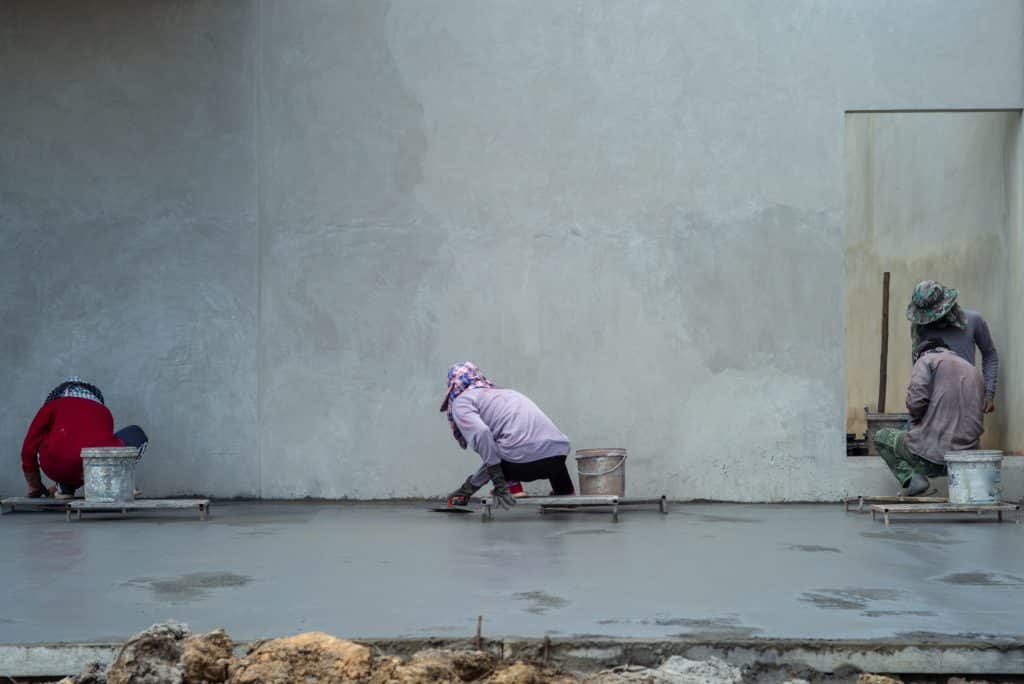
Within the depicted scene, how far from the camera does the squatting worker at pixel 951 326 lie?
8453mm

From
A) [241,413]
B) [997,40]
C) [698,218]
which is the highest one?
[997,40]

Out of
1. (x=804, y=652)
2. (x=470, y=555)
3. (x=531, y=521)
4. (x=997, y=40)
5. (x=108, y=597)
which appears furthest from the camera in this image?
(x=997, y=40)

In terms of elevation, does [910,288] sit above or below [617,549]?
above

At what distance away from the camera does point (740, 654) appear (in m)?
3.84

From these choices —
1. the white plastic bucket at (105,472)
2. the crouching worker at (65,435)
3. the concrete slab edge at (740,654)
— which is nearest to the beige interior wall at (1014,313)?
the concrete slab edge at (740,654)

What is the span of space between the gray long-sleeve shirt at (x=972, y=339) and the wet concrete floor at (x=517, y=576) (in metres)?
1.58

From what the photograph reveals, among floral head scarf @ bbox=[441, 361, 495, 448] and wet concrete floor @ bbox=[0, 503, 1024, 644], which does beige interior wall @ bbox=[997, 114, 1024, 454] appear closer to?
Answer: wet concrete floor @ bbox=[0, 503, 1024, 644]

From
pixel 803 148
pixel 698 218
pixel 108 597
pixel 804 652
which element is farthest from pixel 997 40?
pixel 108 597

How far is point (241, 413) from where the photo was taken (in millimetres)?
9312

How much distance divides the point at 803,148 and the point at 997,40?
64.6 inches

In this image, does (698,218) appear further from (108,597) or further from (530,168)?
(108,597)

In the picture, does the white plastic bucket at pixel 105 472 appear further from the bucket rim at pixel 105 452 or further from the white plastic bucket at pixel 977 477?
the white plastic bucket at pixel 977 477

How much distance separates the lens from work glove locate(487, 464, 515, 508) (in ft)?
26.3

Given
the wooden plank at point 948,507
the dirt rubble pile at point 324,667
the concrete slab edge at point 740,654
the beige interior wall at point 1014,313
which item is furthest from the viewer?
the beige interior wall at point 1014,313
